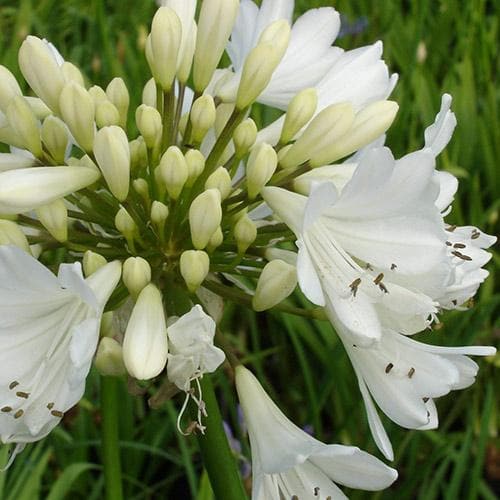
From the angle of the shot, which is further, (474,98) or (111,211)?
(474,98)

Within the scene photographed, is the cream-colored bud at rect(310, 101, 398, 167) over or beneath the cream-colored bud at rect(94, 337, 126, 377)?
over

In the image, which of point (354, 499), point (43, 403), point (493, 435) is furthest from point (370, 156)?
point (493, 435)

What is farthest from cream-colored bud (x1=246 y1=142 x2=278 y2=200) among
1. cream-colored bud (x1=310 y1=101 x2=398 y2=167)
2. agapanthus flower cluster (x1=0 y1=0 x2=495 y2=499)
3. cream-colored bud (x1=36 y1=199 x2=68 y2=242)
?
cream-colored bud (x1=36 y1=199 x2=68 y2=242)

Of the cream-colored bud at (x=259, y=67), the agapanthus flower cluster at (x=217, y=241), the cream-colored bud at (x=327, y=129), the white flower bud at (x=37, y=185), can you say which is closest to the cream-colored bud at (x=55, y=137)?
the agapanthus flower cluster at (x=217, y=241)

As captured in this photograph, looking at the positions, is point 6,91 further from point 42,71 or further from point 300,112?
point 300,112

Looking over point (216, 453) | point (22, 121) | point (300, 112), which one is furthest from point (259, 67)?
point (216, 453)

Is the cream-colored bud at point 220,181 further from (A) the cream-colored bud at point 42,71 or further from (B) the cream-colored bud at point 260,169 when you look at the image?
(A) the cream-colored bud at point 42,71

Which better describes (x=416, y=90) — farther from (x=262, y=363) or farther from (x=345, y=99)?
(x=345, y=99)

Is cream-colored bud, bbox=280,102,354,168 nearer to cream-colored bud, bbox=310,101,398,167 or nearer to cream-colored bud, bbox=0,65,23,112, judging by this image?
cream-colored bud, bbox=310,101,398,167
